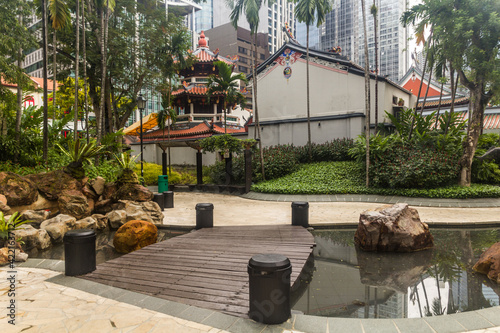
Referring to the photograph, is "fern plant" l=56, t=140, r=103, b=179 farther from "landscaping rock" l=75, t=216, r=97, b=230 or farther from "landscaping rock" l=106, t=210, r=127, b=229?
"landscaping rock" l=75, t=216, r=97, b=230

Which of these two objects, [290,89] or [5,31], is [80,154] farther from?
[290,89]

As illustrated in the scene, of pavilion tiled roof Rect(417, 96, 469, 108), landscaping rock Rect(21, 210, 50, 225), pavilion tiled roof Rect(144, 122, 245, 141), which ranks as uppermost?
pavilion tiled roof Rect(417, 96, 469, 108)

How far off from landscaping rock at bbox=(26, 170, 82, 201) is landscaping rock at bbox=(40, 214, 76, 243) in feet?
5.70

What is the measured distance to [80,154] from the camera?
10406mm

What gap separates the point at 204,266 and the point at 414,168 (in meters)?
11.3

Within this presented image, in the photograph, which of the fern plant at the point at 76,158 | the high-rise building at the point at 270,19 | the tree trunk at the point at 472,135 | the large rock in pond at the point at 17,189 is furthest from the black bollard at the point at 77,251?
the high-rise building at the point at 270,19

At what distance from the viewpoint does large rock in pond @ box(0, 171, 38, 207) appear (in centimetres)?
870

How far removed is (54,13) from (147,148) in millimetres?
18980

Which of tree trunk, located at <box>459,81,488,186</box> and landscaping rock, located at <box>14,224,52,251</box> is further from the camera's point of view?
tree trunk, located at <box>459,81,488,186</box>

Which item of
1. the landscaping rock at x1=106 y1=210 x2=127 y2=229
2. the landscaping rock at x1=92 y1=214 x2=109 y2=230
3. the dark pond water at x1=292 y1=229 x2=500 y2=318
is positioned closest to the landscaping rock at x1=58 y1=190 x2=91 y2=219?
the landscaping rock at x1=92 y1=214 x2=109 y2=230

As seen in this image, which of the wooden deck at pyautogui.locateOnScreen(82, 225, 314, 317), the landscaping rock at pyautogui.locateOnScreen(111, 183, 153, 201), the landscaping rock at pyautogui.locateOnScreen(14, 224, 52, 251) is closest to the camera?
the wooden deck at pyautogui.locateOnScreen(82, 225, 314, 317)

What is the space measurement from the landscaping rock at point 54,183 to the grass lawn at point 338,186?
27.6 feet

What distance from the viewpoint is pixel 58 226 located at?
25.3 feet

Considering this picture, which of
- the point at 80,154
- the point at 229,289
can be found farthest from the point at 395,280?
the point at 80,154
